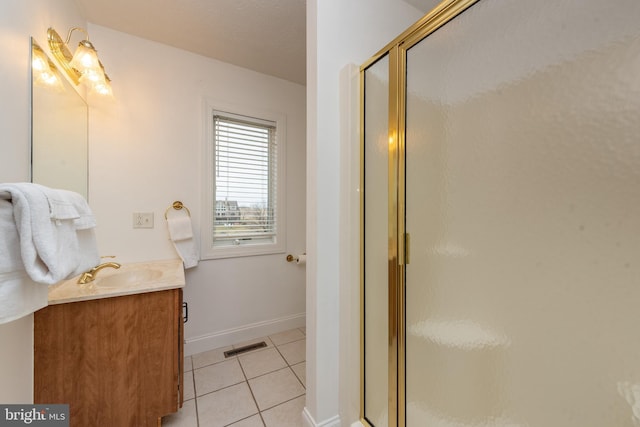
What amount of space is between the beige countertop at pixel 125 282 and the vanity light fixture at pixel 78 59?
117cm

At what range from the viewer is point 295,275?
7.93ft

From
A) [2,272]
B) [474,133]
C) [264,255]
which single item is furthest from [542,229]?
[264,255]

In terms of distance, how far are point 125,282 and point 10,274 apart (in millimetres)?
1010

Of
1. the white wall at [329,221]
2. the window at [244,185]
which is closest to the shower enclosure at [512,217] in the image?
the white wall at [329,221]

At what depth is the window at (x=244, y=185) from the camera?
206 centimetres

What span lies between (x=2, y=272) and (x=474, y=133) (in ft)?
4.55

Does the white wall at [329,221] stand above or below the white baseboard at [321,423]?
above

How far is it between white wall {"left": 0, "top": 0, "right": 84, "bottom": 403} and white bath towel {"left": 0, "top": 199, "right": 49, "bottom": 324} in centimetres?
35

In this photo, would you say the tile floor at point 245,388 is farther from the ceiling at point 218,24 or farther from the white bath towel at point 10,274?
the ceiling at point 218,24

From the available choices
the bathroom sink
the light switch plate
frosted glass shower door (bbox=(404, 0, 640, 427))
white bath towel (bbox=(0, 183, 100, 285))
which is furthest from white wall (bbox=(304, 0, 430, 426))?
the light switch plate

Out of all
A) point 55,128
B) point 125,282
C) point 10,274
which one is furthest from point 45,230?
point 125,282

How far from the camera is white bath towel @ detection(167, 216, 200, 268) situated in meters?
1.81

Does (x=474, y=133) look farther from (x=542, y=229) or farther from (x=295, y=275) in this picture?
(x=295, y=275)

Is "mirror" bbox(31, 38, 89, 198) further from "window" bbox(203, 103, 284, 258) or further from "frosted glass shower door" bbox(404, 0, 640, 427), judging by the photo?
"frosted glass shower door" bbox(404, 0, 640, 427)
